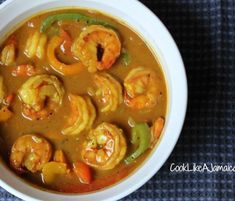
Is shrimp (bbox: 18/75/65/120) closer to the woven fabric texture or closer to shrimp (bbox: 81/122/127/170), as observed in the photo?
shrimp (bbox: 81/122/127/170)

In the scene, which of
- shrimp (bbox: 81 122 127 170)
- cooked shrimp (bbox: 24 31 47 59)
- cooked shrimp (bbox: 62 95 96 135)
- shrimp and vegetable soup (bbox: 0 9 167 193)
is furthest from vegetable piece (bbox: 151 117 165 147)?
cooked shrimp (bbox: 24 31 47 59)

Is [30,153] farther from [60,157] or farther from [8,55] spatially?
[8,55]

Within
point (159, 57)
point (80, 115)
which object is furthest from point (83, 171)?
point (159, 57)

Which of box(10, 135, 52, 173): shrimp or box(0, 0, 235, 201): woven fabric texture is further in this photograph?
box(0, 0, 235, 201): woven fabric texture

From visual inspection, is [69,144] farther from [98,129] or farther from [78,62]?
[78,62]

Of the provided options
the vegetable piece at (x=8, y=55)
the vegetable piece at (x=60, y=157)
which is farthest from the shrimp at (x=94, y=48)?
the vegetable piece at (x=60, y=157)

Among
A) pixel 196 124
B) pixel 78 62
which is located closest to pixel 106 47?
pixel 78 62
